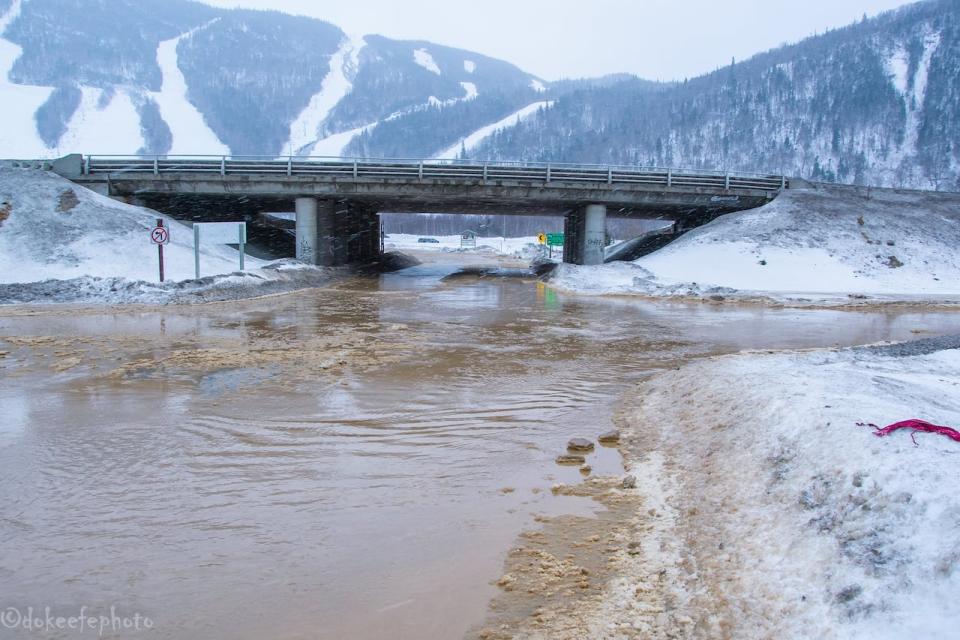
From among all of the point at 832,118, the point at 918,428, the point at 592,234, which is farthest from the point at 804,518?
the point at 832,118

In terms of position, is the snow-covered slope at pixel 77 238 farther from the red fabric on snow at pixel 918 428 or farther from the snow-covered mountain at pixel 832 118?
the snow-covered mountain at pixel 832 118

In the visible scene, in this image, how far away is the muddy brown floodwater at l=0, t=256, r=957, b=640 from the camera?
14.0 ft

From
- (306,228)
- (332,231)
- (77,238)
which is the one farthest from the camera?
(332,231)

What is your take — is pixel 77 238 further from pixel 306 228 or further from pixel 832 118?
pixel 832 118

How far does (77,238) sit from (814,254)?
35.0m

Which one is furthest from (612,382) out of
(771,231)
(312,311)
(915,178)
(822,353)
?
(915,178)

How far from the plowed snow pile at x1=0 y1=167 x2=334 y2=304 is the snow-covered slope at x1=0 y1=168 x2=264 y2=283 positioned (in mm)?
35

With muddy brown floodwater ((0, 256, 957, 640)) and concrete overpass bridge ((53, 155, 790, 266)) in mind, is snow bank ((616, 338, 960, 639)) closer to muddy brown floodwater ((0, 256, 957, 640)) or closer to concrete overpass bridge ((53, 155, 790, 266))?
muddy brown floodwater ((0, 256, 957, 640))

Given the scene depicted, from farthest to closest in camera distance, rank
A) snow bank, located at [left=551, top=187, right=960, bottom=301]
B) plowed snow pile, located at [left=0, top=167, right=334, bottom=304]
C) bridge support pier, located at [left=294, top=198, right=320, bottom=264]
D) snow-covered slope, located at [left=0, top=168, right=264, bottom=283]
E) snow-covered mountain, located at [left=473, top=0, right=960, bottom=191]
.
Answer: snow-covered mountain, located at [left=473, top=0, right=960, bottom=191]
bridge support pier, located at [left=294, top=198, right=320, bottom=264]
snow bank, located at [left=551, top=187, right=960, bottom=301]
snow-covered slope, located at [left=0, top=168, right=264, bottom=283]
plowed snow pile, located at [left=0, top=167, right=334, bottom=304]

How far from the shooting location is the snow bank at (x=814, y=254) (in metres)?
29.6

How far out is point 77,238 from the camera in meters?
25.6

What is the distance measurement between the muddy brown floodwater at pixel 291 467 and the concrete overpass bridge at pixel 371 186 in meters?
18.2

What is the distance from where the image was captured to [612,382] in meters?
10.6
